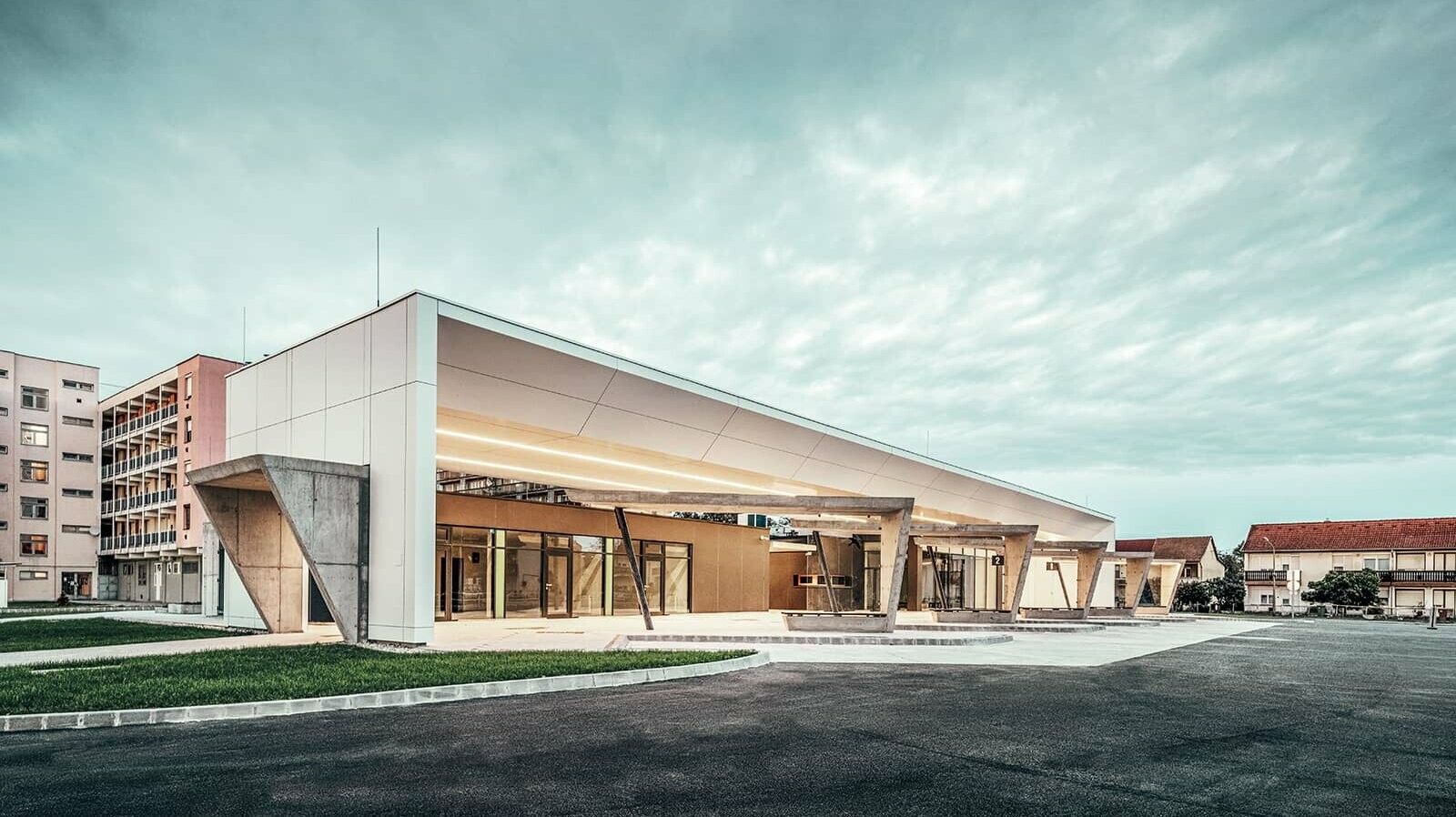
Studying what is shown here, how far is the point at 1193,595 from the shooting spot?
7256 cm

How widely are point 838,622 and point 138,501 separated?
60.0 meters

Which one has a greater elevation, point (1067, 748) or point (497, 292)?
point (497, 292)

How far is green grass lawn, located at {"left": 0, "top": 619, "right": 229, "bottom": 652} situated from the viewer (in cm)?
1942

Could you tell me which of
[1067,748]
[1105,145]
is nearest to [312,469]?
[1067,748]

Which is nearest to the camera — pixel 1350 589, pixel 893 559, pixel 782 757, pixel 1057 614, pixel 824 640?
pixel 782 757

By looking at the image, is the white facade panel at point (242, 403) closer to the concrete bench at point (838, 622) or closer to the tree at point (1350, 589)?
the concrete bench at point (838, 622)

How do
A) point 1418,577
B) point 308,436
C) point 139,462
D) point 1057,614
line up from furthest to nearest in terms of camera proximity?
point 1418,577
point 139,462
point 1057,614
point 308,436

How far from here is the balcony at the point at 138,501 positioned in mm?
61906

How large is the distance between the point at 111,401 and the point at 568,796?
256 feet

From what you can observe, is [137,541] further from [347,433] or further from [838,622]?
[838,622]

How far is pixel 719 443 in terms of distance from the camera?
29.8 m

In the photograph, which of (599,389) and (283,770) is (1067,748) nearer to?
(283,770)

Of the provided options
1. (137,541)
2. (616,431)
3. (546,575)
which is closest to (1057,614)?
(546,575)

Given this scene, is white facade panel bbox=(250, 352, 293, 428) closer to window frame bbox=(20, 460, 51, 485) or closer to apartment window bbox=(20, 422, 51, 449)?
window frame bbox=(20, 460, 51, 485)
